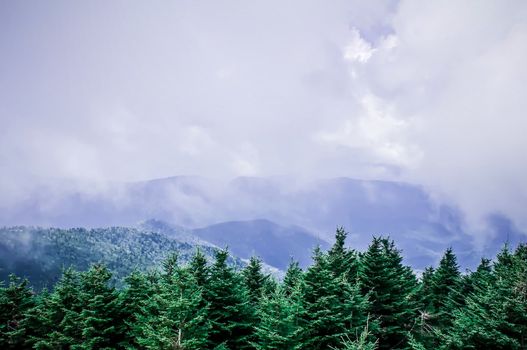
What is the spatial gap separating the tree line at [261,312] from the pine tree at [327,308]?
73 millimetres

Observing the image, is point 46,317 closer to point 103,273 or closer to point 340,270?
point 103,273

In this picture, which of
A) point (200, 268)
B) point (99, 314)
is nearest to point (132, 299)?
point (99, 314)

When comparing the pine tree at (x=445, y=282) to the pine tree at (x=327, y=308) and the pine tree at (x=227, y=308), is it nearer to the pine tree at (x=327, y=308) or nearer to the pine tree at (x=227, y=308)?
the pine tree at (x=327, y=308)

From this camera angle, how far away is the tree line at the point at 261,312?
21484 millimetres

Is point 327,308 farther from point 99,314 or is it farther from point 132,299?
point 99,314

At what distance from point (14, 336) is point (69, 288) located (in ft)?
28.9

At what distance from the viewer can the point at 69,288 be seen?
116 feet

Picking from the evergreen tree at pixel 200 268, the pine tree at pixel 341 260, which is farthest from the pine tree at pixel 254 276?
the evergreen tree at pixel 200 268

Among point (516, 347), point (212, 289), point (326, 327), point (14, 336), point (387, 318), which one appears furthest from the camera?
point (14, 336)

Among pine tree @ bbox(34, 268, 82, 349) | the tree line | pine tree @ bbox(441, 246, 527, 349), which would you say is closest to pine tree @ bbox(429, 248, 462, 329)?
the tree line

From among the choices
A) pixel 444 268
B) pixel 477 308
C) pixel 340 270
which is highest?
pixel 444 268

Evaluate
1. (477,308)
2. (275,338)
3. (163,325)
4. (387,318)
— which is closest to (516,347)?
(477,308)

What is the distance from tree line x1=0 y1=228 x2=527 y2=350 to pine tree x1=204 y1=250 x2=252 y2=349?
75 mm

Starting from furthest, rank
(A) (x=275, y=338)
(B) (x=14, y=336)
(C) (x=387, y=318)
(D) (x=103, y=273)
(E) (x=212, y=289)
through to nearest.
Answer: (B) (x=14, y=336)
(D) (x=103, y=273)
(C) (x=387, y=318)
(E) (x=212, y=289)
(A) (x=275, y=338)
